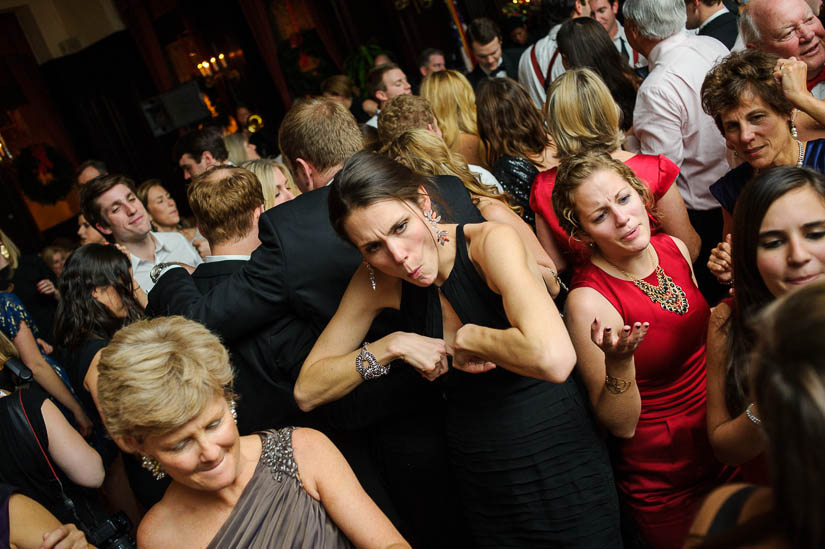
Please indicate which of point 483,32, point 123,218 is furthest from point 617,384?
point 483,32

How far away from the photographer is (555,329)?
1.39m

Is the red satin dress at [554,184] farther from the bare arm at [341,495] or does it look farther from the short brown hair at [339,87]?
the short brown hair at [339,87]

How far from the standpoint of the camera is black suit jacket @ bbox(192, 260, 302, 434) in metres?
2.14

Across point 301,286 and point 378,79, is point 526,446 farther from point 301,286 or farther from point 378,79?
point 378,79

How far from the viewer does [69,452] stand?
221 centimetres

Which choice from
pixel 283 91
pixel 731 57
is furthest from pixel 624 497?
pixel 283 91

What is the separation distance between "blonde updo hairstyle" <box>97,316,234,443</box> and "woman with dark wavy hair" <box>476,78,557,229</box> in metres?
1.60

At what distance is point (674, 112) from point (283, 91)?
6.34 meters

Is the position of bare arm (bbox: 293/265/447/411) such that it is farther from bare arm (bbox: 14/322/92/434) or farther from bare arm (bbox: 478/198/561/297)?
bare arm (bbox: 14/322/92/434)

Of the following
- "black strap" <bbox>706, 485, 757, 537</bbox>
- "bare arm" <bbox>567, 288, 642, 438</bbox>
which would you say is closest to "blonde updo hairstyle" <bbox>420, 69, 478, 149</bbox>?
"bare arm" <bbox>567, 288, 642, 438</bbox>

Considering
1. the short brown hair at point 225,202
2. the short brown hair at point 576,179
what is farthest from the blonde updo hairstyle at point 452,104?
the short brown hair at point 576,179

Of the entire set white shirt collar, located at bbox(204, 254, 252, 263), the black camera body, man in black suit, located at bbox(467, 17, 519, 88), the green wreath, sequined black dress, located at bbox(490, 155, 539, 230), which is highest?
the green wreath

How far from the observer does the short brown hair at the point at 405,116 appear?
2756mm

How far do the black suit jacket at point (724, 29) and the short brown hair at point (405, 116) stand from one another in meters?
1.54
